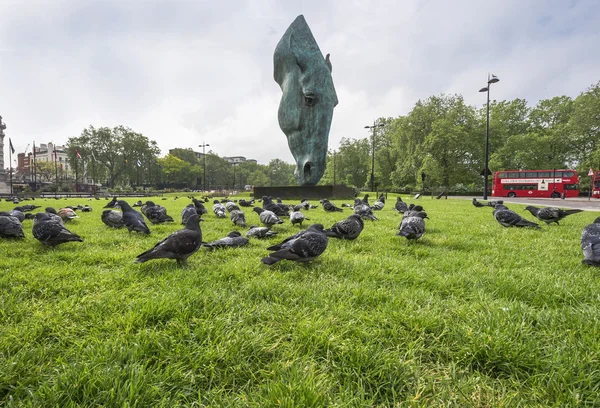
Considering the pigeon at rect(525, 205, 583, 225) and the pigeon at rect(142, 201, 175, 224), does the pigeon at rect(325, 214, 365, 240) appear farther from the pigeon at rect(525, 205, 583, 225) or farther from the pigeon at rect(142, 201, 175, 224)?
the pigeon at rect(525, 205, 583, 225)

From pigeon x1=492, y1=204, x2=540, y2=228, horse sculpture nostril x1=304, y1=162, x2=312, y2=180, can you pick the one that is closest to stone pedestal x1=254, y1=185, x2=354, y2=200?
horse sculpture nostril x1=304, y1=162, x2=312, y2=180

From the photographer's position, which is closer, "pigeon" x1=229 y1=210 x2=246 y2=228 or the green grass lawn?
the green grass lawn

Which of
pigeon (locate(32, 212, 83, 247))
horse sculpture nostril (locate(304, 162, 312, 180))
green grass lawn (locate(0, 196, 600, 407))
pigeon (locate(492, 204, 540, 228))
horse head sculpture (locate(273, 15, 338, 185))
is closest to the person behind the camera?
green grass lawn (locate(0, 196, 600, 407))

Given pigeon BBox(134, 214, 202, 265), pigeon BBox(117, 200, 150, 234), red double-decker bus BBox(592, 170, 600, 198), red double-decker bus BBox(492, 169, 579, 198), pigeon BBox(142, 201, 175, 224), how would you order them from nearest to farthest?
pigeon BBox(134, 214, 202, 265) < pigeon BBox(117, 200, 150, 234) < pigeon BBox(142, 201, 175, 224) < red double-decker bus BBox(592, 170, 600, 198) < red double-decker bus BBox(492, 169, 579, 198)

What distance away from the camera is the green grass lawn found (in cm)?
141

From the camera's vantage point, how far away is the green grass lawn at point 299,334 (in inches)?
55.6

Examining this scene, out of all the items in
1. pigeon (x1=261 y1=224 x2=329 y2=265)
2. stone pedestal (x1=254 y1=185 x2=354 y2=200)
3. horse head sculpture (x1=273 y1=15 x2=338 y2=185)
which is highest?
horse head sculpture (x1=273 y1=15 x2=338 y2=185)

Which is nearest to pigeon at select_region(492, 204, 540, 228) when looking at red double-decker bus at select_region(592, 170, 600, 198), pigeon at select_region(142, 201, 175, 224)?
pigeon at select_region(142, 201, 175, 224)

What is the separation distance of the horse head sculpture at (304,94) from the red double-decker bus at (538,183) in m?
26.3

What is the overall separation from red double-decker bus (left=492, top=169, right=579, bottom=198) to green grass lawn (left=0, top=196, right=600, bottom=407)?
3663 cm

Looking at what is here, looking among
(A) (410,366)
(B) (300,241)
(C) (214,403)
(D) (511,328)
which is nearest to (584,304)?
(D) (511,328)

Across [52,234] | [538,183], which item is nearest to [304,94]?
[52,234]

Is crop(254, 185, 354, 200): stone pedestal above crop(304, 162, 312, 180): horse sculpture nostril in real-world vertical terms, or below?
below

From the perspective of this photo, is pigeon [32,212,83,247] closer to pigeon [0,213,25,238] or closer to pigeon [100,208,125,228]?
pigeon [0,213,25,238]
